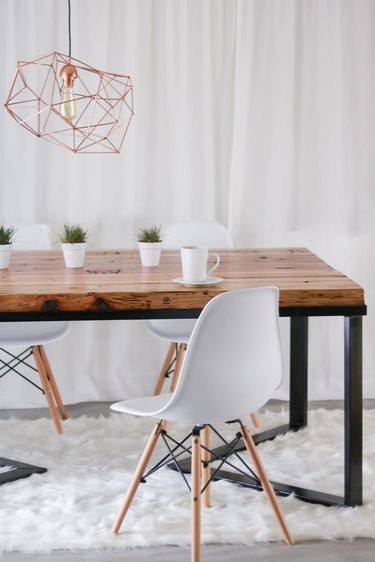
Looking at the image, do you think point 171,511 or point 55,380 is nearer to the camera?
point 171,511

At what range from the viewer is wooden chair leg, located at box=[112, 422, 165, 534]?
8.15 feet

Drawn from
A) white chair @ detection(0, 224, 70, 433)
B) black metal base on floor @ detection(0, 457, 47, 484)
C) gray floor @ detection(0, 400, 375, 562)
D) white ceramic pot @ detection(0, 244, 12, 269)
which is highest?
white ceramic pot @ detection(0, 244, 12, 269)

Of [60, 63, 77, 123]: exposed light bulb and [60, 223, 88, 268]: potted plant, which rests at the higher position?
[60, 63, 77, 123]: exposed light bulb

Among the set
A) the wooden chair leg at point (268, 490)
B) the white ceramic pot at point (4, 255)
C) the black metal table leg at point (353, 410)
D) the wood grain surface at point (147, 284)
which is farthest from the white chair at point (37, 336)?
the black metal table leg at point (353, 410)

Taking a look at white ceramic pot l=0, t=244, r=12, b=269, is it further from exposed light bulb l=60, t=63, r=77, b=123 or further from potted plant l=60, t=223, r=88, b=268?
exposed light bulb l=60, t=63, r=77, b=123

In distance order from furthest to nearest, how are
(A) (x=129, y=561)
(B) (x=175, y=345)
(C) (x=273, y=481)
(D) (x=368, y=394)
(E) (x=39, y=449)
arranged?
(D) (x=368, y=394) < (B) (x=175, y=345) < (E) (x=39, y=449) < (C) (x=273, y=481) < (A) (x=129, y=561)

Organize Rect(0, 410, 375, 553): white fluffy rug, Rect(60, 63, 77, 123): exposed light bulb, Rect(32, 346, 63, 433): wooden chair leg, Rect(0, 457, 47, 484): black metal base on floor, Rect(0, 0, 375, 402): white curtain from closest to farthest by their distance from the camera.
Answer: Rect(60, 63, 77, 123): exposed light bulb
Rect(0, 410, 375, 553): white fluffy rug
Rect(0, 457, 47, 484): black metal base on floor
Rect(32, 346, 63, 433): wooden chair leg
Rect(0, 0, 375, 402): white curtain

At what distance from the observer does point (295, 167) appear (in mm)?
4156

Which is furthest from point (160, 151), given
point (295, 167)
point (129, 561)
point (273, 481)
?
→ point (129, 561)

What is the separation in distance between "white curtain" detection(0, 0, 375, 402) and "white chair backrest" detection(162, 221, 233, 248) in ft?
0.66

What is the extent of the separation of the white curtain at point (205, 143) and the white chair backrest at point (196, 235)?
0.20m

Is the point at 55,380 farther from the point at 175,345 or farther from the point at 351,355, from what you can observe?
the point at 351,355

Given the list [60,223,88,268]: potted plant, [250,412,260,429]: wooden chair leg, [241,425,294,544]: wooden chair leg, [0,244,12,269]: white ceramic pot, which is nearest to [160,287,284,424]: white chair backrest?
[241,425,294,544]: wooden chair leg

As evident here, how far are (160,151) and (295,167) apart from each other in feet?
2.13
